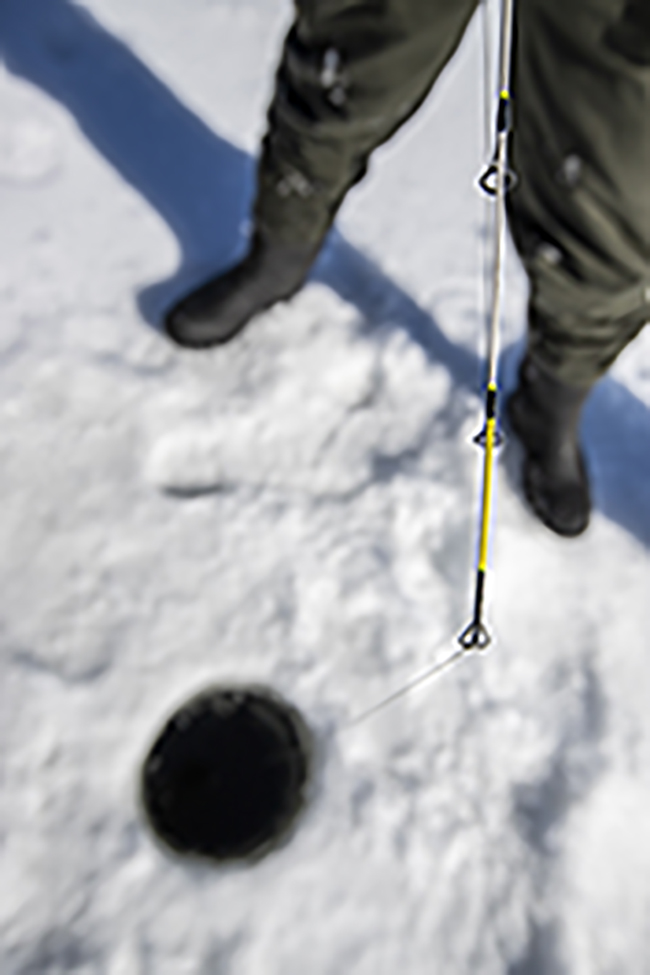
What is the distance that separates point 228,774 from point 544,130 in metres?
1.13

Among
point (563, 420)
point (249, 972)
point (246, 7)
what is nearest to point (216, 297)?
point (563, 420)

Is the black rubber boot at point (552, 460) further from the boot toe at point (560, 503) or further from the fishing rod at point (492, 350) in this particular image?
the fishing rod at point (492, 350)

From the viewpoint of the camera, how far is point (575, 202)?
3.70 feet

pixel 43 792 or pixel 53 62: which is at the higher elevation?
pixel 53 62

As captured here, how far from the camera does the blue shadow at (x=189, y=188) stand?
167 centimetres

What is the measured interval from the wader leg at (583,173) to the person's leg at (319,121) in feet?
0.64

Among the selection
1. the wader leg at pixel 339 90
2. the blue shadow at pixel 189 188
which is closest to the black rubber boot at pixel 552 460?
the blue shadow at pixel 189 188

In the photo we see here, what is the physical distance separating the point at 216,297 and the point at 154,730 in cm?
94

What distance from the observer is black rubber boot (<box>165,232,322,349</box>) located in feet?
5.47

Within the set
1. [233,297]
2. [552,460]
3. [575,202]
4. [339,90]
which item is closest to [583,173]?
[575,202]

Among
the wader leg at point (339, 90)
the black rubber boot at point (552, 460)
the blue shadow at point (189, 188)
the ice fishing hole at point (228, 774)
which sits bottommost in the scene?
the ice fishing hole at point (228, 774)

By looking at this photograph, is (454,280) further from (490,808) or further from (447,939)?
(447,939)

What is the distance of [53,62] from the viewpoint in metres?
2.27

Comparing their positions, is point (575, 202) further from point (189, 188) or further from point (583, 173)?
point (189, 188)
